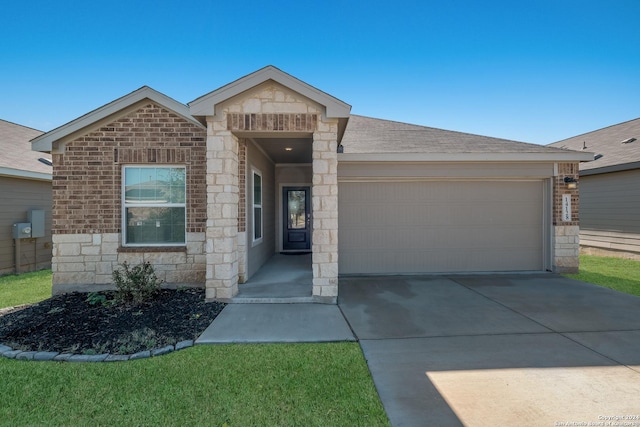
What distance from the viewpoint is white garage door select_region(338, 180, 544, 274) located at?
7.43 metres

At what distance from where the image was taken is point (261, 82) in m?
5.11

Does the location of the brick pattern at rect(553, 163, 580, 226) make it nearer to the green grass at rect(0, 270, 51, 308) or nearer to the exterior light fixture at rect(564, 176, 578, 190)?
the exterior light fixture at rect(564, 176, 578, 190)

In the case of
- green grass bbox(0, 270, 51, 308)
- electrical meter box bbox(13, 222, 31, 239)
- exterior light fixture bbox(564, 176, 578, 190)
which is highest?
exterior light fixture bbox(564, 176, 578, 190)

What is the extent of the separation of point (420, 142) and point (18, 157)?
450 inches

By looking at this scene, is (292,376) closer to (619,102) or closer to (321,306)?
(321,306)

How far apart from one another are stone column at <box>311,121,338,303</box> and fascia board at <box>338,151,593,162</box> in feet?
5.97

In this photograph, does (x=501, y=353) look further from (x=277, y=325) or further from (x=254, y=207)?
(x=254, y=207)

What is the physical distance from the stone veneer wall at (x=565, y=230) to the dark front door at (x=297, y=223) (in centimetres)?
709

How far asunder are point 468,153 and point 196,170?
6185 millimetres

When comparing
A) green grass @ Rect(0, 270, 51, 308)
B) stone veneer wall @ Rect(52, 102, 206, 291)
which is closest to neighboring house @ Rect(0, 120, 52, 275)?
green grass @ Rect(0, 270, 51, 308)

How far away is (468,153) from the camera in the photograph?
713 centimetres

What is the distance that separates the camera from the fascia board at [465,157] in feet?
23.1

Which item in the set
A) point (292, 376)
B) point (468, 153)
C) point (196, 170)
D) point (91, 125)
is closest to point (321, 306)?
point (292, 376)

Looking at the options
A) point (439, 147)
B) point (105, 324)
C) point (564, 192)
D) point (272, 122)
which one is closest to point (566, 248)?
point (564, 192)
